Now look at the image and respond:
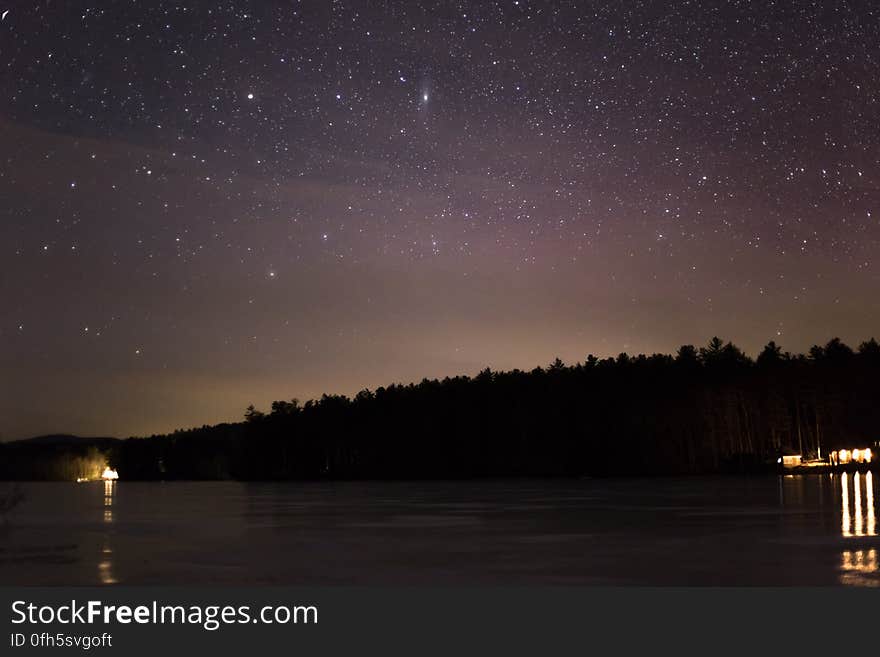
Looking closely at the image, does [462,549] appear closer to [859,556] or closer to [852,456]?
[859,556]

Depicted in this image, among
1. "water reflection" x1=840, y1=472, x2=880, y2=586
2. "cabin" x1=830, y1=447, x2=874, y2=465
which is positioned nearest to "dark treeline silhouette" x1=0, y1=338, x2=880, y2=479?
"cabin" x1=830, y1=447, x2=874, y2=465

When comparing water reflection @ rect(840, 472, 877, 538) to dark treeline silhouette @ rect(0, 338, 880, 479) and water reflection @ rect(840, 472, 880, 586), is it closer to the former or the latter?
water reflection @ rect(840, 472, 880, 586)

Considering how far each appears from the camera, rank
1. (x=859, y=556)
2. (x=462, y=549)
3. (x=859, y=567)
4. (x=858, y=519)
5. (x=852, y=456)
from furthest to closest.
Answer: (x=852, y=456) → (x=858, y=519) → (x=462, y=549) → (x=859, y=556) → (x=859, y=567)

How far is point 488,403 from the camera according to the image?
485ft

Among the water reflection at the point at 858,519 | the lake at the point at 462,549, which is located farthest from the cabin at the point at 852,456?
the lake at the point at 462,549

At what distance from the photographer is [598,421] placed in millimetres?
129750

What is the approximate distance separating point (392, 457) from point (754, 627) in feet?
466

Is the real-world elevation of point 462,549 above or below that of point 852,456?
above

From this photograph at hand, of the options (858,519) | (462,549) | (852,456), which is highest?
(462,549)

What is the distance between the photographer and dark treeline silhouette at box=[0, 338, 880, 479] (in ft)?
365

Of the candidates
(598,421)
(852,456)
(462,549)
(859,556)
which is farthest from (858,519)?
(598,421)

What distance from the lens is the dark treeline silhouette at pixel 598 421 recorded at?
111 m

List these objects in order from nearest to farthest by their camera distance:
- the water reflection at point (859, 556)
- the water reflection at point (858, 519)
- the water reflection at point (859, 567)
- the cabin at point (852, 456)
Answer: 1. the water reflection at point (859, 567)
2. the water reflection at point (859, 556)
3. the water reflection at point (858, 519)
4. the cabin at point (852, 456)

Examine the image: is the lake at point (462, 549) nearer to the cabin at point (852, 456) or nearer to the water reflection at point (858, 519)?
the water reflection at point (858, 519)
